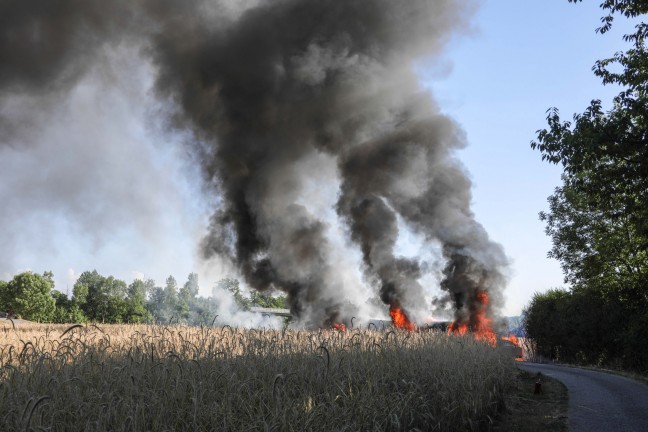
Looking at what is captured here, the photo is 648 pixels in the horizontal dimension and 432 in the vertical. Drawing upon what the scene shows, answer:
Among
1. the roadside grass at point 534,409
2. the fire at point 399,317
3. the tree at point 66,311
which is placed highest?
the tree at point 66,311

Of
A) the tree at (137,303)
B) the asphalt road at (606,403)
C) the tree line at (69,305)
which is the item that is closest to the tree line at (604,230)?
the asphalt road at (606,403)

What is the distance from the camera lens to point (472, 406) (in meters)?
8.82

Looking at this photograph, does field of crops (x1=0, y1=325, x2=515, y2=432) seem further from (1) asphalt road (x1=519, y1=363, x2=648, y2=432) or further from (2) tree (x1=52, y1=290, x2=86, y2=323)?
(2) tree (x1=52, y1=290, x2=86, y2=323)

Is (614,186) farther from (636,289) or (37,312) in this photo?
(37,312)

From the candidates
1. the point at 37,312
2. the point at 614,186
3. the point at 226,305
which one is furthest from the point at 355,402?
the point at 37,312

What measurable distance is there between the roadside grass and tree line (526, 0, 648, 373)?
17.4 feet

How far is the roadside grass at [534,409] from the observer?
9867mm

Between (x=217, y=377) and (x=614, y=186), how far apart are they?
14.7m

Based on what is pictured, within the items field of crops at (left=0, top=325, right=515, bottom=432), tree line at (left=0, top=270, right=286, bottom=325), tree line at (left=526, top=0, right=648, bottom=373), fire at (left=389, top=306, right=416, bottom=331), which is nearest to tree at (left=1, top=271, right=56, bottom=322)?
tree line at (left=0, top=270, right=286, bottom=325)

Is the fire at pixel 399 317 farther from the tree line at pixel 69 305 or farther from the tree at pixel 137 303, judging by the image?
the tree line at pixel 69 305

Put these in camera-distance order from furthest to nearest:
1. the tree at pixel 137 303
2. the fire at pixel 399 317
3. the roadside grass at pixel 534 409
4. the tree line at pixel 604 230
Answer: the tree at pixel 137 303 < the fire at pixel 399 317 < the tree line at pixel 604 230 < the roadside grass at pixel 534 409

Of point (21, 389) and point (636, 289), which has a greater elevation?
point (636, 289)

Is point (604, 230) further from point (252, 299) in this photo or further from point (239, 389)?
point (252, 299)

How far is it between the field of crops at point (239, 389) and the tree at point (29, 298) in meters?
63.7
